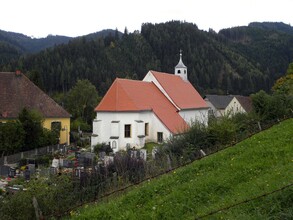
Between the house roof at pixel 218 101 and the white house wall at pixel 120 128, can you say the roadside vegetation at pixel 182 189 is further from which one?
the house roof at pixel 218 101

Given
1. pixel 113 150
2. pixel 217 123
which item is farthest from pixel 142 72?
pixel 217 123

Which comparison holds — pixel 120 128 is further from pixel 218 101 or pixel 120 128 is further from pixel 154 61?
pixel 154 61

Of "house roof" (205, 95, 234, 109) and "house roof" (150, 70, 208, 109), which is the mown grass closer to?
"house roof" (150, 70, 208, 109)

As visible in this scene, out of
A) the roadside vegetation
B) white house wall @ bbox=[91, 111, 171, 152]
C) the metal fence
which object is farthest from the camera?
white house wall @ bbox=[91, 111, 171, 152]

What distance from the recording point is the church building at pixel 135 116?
32.2 m

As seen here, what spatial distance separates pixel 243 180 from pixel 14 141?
2261 centimetres

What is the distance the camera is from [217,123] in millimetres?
18156

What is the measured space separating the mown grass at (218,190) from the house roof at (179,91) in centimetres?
2772

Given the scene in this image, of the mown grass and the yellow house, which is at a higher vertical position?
the yellow house

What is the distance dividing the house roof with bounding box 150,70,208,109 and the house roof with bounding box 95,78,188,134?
1303 millimetres

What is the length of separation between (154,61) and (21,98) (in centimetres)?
10824

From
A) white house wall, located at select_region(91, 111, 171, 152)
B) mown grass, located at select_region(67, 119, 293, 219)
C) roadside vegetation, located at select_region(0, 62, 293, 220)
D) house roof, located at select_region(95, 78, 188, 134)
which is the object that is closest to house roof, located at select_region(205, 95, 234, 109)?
house roof, located at select_region(95, 78, 188, 134)

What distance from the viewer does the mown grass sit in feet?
24.0

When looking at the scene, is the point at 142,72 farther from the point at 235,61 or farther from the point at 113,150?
the point at 113,150
